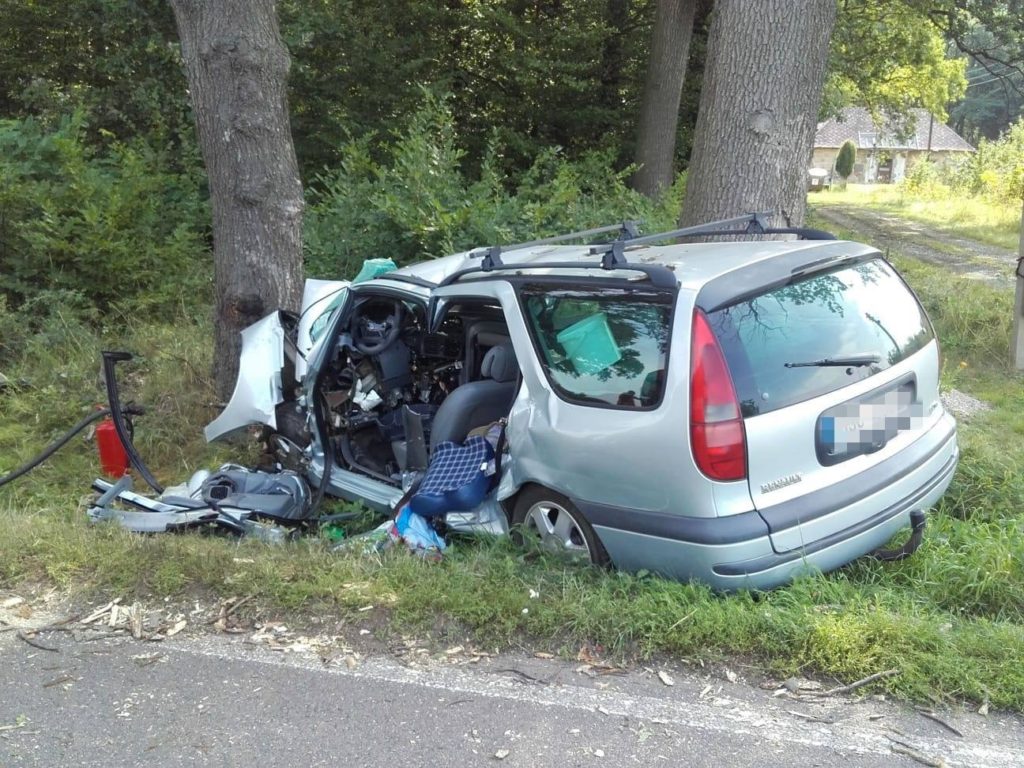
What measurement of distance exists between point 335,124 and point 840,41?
11066 millimetres

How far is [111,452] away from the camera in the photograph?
6.54 meters

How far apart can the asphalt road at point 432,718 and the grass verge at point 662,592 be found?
0.54ft

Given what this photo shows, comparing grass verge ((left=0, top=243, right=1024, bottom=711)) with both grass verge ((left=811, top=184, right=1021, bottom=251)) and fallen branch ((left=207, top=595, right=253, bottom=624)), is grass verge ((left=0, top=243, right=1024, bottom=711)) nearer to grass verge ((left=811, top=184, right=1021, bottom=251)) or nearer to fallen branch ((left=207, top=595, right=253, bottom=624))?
fallen branch ((left=207, top=595, right=253, bottom=624))

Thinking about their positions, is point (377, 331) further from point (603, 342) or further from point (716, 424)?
point (716, 424)

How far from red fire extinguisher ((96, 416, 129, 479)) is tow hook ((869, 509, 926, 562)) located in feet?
16.8

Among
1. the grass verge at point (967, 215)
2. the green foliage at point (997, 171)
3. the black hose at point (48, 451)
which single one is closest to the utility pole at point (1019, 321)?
the black hose at point (48, 451)

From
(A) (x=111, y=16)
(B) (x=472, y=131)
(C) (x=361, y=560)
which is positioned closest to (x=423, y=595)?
(C) (x=361, y=560)

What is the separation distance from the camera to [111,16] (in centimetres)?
1295

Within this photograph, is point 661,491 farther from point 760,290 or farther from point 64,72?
point 64,72

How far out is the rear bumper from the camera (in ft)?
11.4

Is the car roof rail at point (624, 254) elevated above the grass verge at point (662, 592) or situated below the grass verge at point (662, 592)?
above

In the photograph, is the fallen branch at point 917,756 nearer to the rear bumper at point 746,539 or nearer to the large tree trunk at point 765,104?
the rear bumper at point 746,539

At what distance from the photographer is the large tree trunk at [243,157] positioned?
6570 mm

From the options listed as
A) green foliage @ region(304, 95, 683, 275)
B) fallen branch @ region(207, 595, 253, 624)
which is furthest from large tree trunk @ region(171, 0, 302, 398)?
fallen branch @ region(207, 595, 253, 624)
